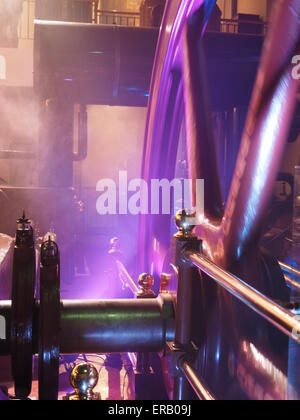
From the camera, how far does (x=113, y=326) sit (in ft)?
3.75

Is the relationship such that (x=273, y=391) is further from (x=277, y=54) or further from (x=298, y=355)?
(x=277, y=54)

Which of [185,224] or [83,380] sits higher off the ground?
[185,224]

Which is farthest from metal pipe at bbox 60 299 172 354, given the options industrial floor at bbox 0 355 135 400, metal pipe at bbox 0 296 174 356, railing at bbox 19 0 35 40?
railing at bbox 19 0 35 40

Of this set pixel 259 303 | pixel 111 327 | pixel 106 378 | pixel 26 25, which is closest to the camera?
pixel 259 303

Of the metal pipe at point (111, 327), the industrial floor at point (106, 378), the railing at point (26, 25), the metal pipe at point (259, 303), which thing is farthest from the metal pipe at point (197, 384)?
the railing at point (26, 25)

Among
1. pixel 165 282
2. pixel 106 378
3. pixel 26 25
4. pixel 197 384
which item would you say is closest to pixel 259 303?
pixel 197 384

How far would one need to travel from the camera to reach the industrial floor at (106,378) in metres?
2.36

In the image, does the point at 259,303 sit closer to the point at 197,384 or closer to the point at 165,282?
the point at 197,384

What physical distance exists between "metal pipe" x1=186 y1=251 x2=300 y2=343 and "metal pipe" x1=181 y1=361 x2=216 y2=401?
21cm

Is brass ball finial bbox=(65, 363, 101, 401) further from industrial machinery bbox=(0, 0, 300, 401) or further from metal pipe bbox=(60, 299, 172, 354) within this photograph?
metal pipe bbox=(60, 299, 172, 354)

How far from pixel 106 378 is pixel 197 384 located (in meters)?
1.70

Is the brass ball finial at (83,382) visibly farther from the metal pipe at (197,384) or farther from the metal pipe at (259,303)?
the metal pipe at (259,303)

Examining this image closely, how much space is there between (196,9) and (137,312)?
3.62ft

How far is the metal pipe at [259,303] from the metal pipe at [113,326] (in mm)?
230
